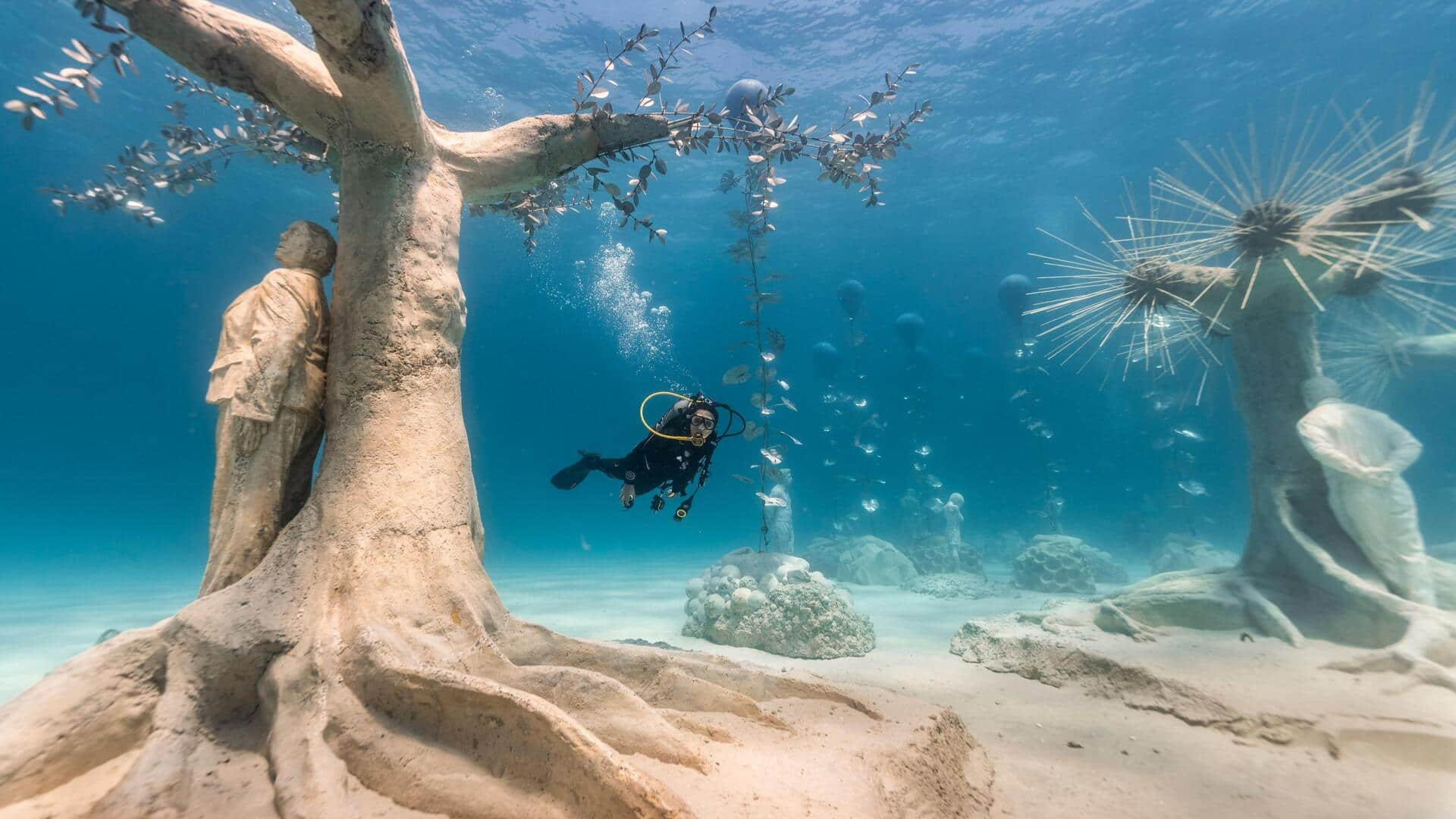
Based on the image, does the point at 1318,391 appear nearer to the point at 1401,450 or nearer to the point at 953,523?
the point at 1401,450

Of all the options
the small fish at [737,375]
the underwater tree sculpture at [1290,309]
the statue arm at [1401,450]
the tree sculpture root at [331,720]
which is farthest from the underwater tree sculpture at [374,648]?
the statue arm at [1401,450]

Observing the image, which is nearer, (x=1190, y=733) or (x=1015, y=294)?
(x=1190, y=733)

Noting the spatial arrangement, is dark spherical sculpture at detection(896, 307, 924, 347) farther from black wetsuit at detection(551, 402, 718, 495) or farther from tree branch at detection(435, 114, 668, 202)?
tree branch at detection(435, 114, 668, 202)

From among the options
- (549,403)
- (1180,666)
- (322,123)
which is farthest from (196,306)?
(1180,666)

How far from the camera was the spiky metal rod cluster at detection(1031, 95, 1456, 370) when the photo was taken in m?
4.70

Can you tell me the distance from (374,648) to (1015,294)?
1006 inches

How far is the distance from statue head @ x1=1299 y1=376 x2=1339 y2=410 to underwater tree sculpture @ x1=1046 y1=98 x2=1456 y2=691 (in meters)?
0.06

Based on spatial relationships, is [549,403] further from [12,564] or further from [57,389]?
[12,564]

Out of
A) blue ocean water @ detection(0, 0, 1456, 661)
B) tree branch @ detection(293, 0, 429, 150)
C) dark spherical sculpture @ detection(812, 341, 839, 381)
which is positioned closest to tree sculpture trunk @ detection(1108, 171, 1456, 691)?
blue ocean water @ detection(0, 0, 1456, 661)

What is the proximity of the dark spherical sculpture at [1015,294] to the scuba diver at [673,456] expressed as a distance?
22.0 m

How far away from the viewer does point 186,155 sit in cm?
486

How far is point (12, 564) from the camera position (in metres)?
21.4

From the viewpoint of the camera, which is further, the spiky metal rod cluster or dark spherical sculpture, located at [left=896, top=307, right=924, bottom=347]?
dark spherical sculpture, located at [left=896, top=307, right=924, bottom=347]

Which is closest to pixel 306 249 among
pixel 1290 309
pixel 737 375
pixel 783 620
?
pixel 737 375
